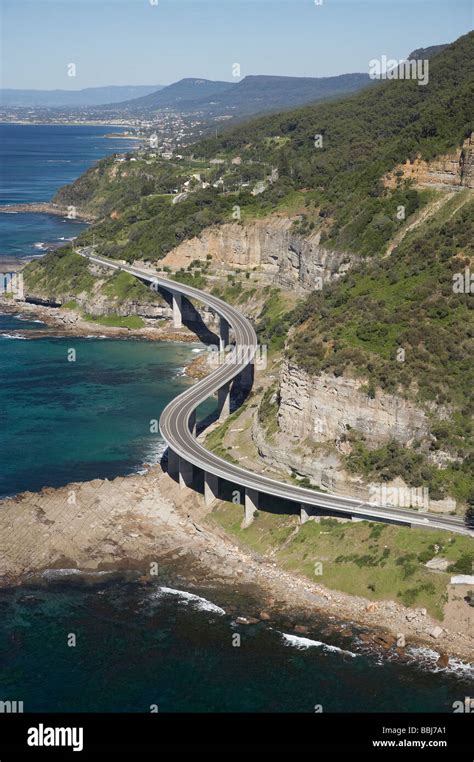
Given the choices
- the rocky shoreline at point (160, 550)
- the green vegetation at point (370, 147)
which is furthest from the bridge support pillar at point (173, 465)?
the green vegetation at point (370, 147)

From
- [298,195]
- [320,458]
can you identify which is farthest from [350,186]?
[320,458]

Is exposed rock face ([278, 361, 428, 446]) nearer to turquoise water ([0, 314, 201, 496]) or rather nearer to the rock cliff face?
the rock cliff face

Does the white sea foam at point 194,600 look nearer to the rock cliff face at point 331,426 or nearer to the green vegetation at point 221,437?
the rock cliff face at point 331,426

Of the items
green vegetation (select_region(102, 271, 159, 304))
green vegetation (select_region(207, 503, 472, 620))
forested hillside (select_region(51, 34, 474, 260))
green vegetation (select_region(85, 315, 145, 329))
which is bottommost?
green vegetation (select_region(207, 503, 472, 620))

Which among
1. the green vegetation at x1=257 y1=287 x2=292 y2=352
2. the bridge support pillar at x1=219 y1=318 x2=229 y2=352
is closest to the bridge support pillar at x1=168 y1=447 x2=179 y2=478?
the green vegetation at x1=257 y1=287 x2=292 y2=352

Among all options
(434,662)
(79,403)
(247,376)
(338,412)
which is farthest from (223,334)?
(434,662)
